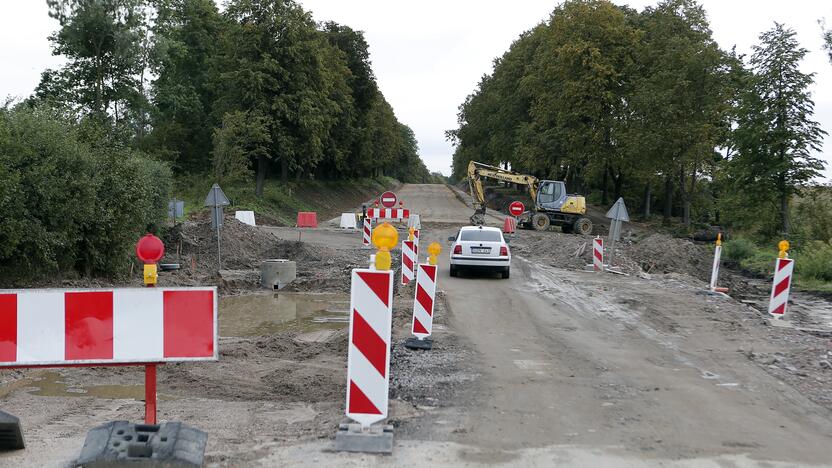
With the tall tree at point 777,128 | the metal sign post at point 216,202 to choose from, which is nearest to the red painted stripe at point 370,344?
the metal sign post at point 216,202

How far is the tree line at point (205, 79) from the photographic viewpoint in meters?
41.3

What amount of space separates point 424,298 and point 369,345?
4134 millimetres

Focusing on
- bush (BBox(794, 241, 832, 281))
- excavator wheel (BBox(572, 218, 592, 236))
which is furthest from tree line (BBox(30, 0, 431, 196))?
bush (BBox(794, 241, 832, 281))

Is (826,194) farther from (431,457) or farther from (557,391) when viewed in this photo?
(431,457)

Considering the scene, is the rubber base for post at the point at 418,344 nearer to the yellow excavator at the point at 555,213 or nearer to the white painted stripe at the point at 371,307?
the white painted stripe at the point at 371,307

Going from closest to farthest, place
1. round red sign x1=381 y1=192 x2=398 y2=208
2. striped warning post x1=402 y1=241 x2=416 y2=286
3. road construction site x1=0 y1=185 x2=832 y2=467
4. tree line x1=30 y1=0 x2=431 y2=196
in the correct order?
road construction site x1=0 y1=185 x2=832 y2=467
striped warning post x1=402 y1=241 x2=416 y2=286
round red sign x1=381 y1=192 x2=398 y2=208
tree line x1=30 y1=0 x2=431 y2=196

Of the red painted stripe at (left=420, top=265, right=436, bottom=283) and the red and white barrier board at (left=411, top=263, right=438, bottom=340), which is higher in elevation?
the red painted stripe at (left=420, top=265, right=436, bottom=283)

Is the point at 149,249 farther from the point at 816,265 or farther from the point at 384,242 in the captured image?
the point at 816,265

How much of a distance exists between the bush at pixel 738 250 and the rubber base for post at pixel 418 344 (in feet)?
71.1

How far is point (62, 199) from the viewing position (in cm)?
1305

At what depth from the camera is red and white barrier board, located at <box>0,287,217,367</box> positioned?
4.89 metres

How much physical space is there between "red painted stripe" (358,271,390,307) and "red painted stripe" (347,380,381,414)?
0.74m

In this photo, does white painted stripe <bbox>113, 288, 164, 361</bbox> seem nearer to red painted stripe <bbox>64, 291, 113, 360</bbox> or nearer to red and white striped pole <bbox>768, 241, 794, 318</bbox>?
red painted stripe <bbox>64, 291, 113, 360</bbox>

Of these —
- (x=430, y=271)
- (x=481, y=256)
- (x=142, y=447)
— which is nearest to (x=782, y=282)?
(x=481, y=256)
